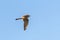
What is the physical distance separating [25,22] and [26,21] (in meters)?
0.18

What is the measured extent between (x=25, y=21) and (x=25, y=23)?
266mm

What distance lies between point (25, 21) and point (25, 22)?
0.49 feet

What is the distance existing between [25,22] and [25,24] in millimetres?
264

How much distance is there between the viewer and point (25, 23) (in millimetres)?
8227

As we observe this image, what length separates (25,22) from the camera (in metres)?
8.32

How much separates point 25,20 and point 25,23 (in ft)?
0.85

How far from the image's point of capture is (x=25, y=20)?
8.38 m

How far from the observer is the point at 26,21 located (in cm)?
848

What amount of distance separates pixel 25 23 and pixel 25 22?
0.12 meters

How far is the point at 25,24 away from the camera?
8.09 metres

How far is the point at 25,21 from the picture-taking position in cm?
845

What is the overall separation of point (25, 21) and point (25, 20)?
107 millimetres
